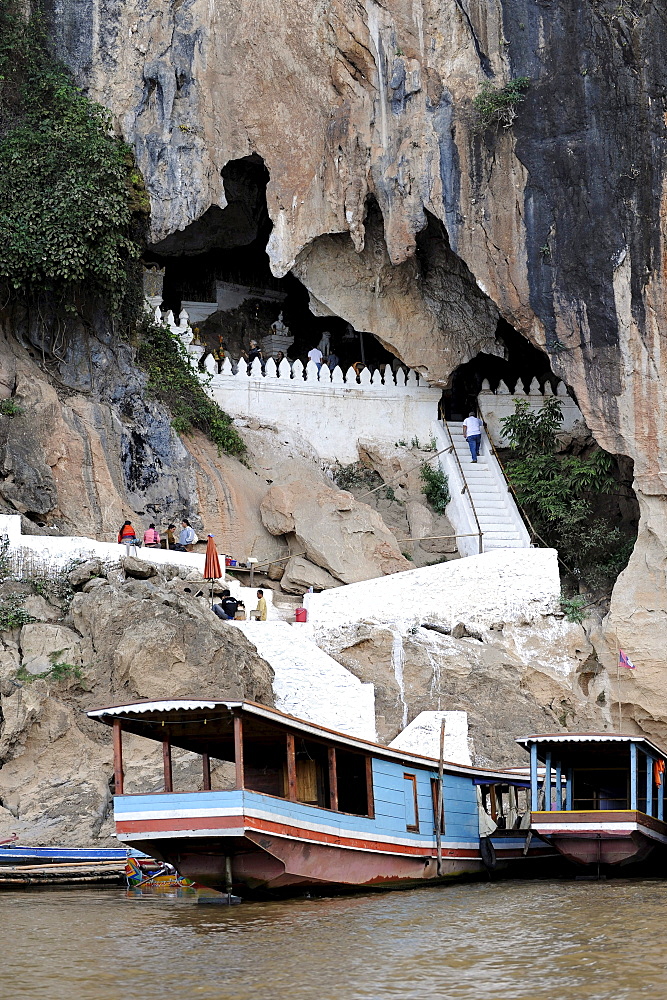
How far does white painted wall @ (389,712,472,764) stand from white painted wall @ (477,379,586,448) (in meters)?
10.3

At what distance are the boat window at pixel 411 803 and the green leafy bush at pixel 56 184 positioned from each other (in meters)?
12.8

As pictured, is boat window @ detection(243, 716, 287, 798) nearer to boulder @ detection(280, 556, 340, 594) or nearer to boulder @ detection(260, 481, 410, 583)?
boulder @ detection(280, 556, 340, 594)

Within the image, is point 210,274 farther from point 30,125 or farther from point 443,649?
point 443,649

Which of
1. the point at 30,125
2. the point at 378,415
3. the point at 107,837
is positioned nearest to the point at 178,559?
the point at 107,837

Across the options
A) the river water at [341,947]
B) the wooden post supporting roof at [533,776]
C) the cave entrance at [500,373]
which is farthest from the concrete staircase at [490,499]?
the river water at [341,947]

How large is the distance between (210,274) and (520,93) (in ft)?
32.3

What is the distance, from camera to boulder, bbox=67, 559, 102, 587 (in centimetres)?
2073

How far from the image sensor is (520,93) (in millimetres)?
24719

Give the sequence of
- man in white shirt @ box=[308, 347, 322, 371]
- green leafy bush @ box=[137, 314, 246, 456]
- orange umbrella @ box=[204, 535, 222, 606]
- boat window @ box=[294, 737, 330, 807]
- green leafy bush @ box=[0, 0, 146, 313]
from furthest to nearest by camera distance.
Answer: man in white shirt @ box=[308, 347, 322, 371] → green leafy bush @ box=[137, 314, 246, 456] → green leafy bush @ box=[0, 0, 146, 313] → orange umbrella @ box=[204, 535, 222, 606] → boat window @ box=[294, 737, 330, 807]

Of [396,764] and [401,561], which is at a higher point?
[401,561]

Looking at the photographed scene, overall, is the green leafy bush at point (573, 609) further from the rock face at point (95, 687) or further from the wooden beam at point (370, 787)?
the wooden beam at point (370, 787)

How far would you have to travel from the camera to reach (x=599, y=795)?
2016cm

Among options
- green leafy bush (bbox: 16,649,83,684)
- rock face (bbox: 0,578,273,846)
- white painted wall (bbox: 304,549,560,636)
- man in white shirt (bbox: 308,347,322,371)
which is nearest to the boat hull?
rock face (bbox: 0,578,273,846)

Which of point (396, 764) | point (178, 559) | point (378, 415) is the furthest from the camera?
point (378, 415)
